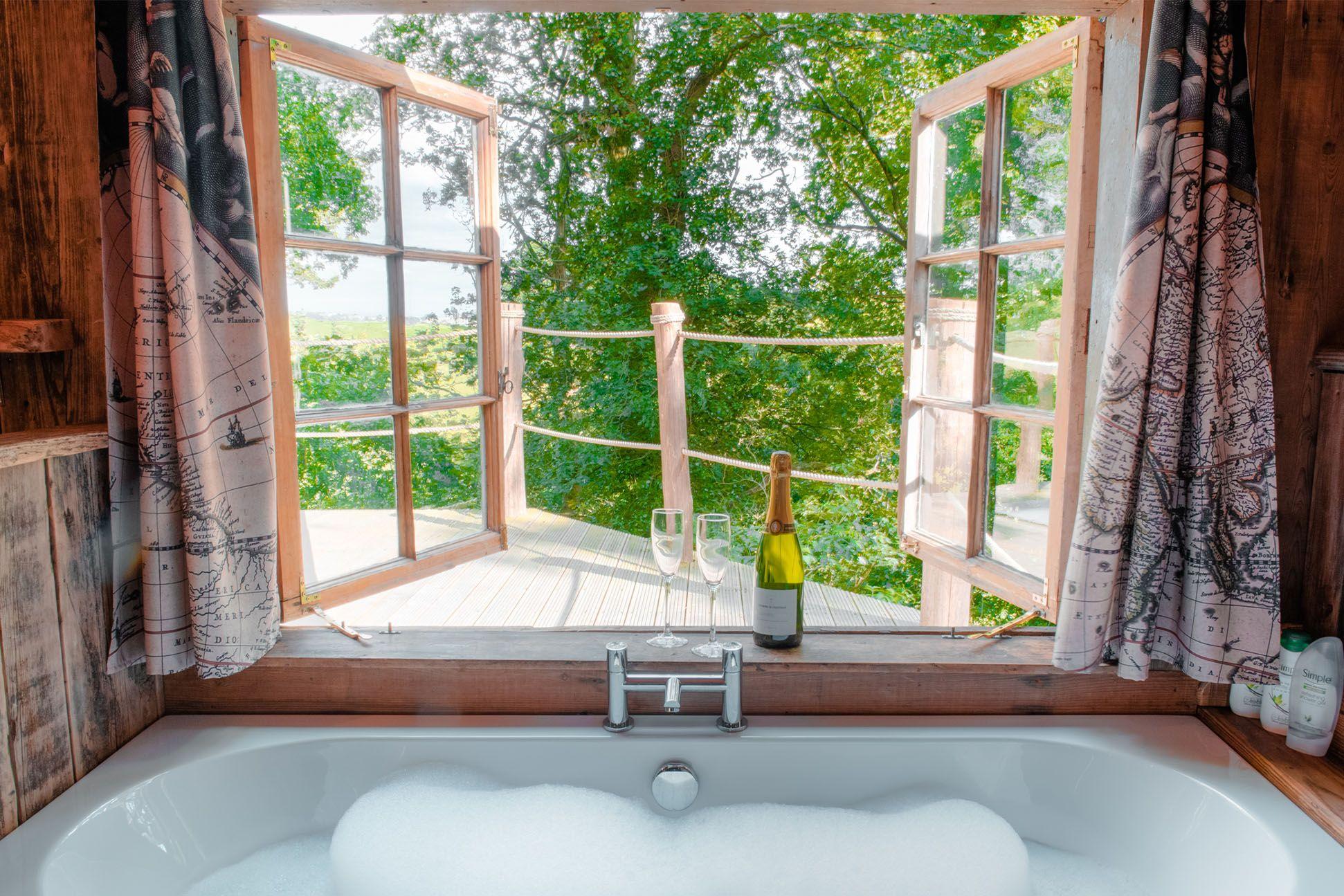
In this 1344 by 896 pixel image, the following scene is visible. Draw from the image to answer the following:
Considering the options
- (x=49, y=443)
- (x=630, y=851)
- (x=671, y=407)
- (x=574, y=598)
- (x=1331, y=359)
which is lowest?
(x=574, y=598)

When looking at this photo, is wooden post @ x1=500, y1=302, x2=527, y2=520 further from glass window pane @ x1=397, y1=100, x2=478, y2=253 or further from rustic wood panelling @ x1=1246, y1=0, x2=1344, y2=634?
rustic wood panelling @ x1=1246, y1=0, x2=1344, y2=634

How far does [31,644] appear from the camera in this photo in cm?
111

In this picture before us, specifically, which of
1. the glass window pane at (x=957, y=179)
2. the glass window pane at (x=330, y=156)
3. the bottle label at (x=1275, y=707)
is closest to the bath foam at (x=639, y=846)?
the bottle label at (x=1275, y=707)

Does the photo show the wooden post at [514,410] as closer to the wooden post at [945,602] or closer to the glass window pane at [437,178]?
the glass window pane at [437,178]

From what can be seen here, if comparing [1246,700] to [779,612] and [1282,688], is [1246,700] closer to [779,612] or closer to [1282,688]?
[1282,688]

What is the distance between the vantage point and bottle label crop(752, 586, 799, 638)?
1482 mm

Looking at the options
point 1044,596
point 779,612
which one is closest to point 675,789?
point 779,612

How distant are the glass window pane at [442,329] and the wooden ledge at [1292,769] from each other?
1.56 metres

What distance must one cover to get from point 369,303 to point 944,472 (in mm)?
1262

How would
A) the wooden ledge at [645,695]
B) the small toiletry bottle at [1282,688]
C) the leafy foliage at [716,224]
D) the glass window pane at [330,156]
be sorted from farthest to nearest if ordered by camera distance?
the leafy foliage at [716,224] < the glass window pane at [330,156] < the wooden ledge at [645,695] < the small toiletry bottle at [1282,688]

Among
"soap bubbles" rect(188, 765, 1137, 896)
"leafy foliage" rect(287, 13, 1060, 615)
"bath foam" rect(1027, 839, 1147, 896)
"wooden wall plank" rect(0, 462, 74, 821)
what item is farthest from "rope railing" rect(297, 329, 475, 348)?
"leafy foliage" rect(287, 13, 1060, 615)

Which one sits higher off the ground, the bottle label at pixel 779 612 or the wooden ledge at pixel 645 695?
the bottle label at pixel 779 612

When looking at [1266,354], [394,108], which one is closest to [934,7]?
[1266,354]

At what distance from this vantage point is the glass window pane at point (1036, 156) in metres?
1.53
